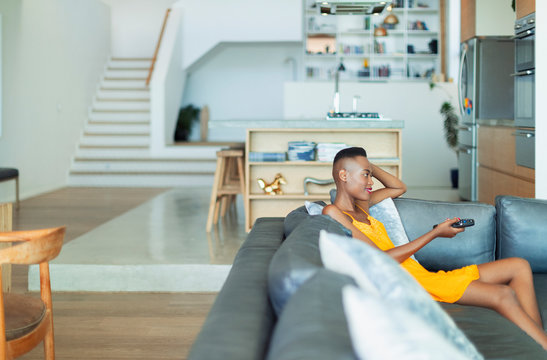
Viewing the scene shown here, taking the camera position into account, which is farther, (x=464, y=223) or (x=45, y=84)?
(x=45, y=84)

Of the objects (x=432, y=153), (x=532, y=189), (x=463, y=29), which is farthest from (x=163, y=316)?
(x=432, y=153)

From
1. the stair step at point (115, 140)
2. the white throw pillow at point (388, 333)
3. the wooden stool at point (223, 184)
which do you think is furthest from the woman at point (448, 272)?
the stair step at point (115, 140)

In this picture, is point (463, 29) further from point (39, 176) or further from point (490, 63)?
point (39, 176)

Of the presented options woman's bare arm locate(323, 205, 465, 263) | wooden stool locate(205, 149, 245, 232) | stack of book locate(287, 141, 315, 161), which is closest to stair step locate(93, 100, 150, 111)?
wooden stool locate(205, 149, 245, 232)

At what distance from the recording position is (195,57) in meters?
10.8

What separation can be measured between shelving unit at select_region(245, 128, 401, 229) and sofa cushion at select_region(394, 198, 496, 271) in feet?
6.94

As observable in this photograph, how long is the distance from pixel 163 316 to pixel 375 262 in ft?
7.36

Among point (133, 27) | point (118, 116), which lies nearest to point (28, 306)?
point (118, 116)

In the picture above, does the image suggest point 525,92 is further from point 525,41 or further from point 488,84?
point 488,84

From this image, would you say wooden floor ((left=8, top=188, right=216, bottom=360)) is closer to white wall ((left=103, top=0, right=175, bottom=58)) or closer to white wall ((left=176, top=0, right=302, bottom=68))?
white wall ((left=176, top=0, right=302, bottom=68))

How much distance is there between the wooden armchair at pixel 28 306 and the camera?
6.67 ft

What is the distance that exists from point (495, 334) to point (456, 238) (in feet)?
2.98

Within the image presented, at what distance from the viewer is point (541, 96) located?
4555 mm

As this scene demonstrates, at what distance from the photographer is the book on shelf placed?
502 cm
